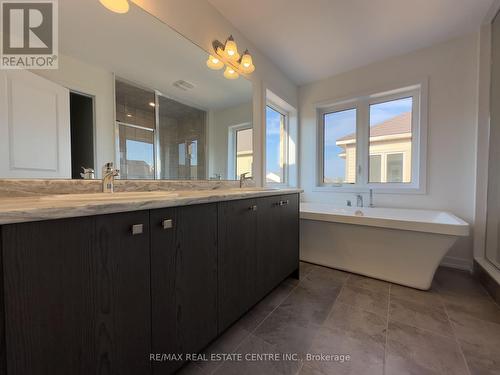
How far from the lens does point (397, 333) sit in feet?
4.14

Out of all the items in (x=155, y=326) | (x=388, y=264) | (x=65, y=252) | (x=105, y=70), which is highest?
(x=105, y=70)

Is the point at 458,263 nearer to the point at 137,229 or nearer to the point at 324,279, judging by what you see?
the point at 324,279

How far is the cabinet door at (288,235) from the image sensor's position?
165 centimetres

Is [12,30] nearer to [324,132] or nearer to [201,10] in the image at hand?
[201,10]

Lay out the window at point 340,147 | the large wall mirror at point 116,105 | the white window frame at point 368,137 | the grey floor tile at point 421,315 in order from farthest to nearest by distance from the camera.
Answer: the window at point 340,147, the white window frame at point 368,137, the grey floor tile at point 421,315, the large wall mirror at point 116,105

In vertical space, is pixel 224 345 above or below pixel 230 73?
below

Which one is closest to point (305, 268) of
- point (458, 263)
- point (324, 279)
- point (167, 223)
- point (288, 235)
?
point (324, 279)

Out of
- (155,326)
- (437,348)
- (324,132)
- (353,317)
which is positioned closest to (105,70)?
(155,326)

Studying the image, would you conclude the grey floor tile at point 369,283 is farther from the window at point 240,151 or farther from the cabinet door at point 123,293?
the cabinet door at point 123,293

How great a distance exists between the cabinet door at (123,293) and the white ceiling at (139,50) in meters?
A: 1.01

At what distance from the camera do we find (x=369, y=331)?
50.6 inches

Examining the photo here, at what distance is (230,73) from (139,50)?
87 centimetres

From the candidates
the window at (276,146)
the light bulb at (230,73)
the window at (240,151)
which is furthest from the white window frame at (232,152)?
the window at (276,146)

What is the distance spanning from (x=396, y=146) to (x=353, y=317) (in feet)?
6.95
